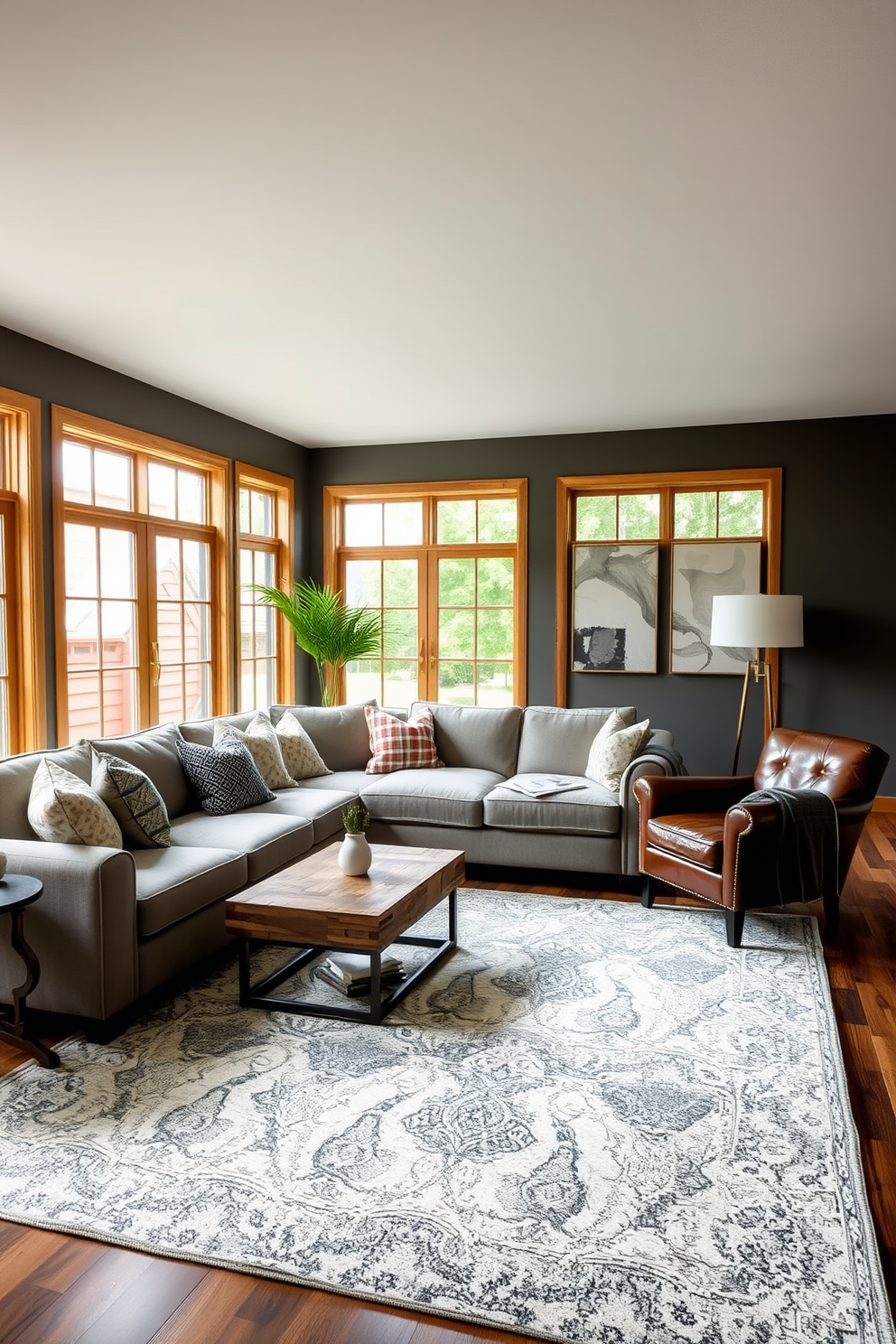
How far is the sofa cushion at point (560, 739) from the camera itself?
18.1 ft

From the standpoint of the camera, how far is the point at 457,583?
7.41 m

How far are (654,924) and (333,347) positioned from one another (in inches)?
129

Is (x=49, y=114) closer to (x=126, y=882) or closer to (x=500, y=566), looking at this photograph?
(x=126, y=882)

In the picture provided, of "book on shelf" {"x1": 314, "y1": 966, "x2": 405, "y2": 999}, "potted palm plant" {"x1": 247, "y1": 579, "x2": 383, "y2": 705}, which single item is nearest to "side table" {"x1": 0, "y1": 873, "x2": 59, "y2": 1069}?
"book on shelf" {"x1": 314, "y1": 966, "x2": 405, "y2": 999}

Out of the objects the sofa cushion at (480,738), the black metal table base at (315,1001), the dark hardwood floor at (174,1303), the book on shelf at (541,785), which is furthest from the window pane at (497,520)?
the dark hardwood floor at (174,1303)

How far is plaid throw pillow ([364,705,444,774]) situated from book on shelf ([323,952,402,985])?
7.12 ft

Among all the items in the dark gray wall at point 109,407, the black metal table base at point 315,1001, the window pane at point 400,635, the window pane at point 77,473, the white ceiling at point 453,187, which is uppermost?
the white ceiling at point 453,187

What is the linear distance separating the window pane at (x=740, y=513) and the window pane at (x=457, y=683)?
2.17m

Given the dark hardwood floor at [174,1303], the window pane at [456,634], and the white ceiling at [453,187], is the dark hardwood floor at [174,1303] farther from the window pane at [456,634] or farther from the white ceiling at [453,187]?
the window pane at [456,634]

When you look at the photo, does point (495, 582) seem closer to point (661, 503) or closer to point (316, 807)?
point (661, 503)

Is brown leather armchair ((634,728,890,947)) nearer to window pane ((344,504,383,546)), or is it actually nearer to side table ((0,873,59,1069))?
side table ((0,873,59,1069))

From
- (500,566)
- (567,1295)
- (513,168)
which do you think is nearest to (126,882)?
(567,1295)

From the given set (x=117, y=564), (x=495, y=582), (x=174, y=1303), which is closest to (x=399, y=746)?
(x=117, y=564)

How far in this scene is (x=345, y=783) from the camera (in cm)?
541
